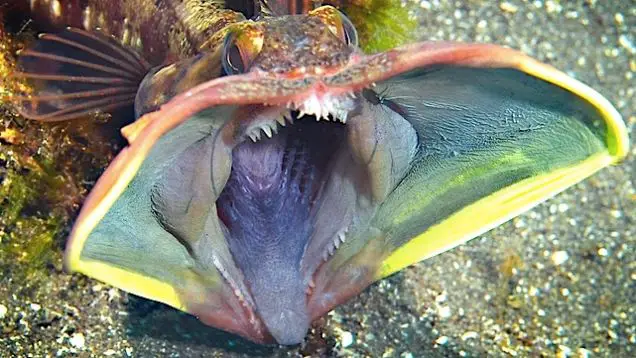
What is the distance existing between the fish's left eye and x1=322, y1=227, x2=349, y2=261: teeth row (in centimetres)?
59

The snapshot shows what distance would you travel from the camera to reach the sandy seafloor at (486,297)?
273 cm

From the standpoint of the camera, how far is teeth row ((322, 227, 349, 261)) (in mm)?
2084

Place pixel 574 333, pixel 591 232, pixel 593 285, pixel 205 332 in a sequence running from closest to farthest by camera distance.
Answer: pixel 205 332
pixel 574 333
pixel 593 285
pixel 591 232

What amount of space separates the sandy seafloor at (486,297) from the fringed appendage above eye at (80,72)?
0.81 m

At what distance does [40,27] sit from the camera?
300 cm

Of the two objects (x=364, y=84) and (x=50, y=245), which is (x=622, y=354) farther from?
(x=50, y=245)

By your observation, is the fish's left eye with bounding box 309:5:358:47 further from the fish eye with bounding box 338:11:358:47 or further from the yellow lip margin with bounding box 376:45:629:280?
the yellow lip margin with bounding box 376:45:629:280

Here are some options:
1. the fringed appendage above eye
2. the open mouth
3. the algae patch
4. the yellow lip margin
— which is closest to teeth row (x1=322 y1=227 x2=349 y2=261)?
the open mouth

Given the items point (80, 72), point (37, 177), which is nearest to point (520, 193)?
point (80, 72)

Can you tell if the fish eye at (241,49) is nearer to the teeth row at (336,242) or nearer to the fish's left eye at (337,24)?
the fish's left eye at (337,24)

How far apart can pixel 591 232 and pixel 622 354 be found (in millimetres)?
816

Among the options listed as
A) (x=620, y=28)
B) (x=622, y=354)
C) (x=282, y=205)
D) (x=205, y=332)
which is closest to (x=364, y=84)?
(x=282, y=205)

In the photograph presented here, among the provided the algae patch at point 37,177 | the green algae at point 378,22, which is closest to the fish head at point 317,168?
the algae patch at point 37,177

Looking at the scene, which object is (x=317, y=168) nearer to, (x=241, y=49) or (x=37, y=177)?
(x=241, y=49)
